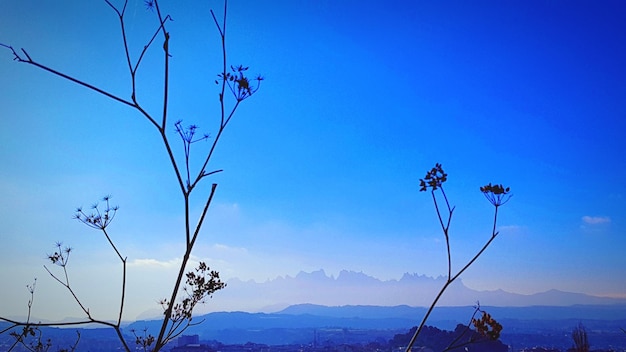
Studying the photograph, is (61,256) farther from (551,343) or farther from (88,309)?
(551,343)

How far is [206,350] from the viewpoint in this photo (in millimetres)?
55219

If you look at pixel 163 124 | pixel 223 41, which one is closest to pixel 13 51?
pixel 163 124

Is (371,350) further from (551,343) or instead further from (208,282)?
(208,282)

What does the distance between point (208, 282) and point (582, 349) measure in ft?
87.8

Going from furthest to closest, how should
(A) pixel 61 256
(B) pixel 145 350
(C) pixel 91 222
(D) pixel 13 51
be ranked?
(B) pixel 145 350 → (A) pixel 61 256 → (C) pixel 91 222 → (D) pixel 13 51

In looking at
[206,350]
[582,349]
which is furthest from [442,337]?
[582,349]

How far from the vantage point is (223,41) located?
1.87 metres

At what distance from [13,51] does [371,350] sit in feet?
259

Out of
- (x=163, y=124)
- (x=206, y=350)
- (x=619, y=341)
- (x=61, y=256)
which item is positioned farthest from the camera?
(x=619, y=341)

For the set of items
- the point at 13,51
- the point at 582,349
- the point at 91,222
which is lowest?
the point at 582,349

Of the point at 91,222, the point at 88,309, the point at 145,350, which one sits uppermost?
the point at 91,222

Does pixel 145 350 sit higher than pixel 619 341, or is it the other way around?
pixel 145 350

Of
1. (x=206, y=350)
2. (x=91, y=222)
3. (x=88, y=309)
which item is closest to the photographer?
(x=88, y=309)

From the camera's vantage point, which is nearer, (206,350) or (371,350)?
(206,350)
